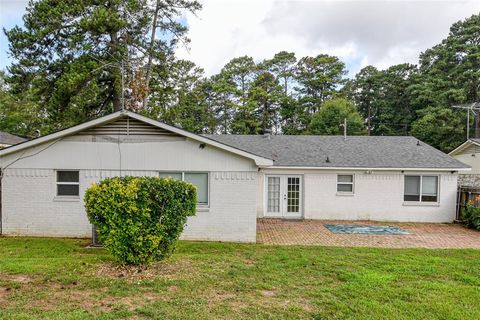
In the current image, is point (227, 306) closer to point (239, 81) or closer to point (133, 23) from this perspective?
point (133, 23)

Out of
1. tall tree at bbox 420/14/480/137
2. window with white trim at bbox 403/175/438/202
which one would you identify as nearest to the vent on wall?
window with white trim at bbox 403/175/438/202

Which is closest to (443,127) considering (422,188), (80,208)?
(422,188)

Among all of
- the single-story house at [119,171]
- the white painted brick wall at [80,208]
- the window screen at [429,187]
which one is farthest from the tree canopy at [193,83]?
the window screen at [429,187]

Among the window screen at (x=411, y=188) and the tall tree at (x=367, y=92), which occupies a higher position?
the tall tree at (x=367, y=92)

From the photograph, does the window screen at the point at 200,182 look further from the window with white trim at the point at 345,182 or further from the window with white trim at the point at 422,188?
the window with white trim at the point at 422,188

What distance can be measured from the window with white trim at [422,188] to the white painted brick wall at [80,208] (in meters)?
8.46

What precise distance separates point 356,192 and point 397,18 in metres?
9.82

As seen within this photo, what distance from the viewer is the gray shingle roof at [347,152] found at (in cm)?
1438

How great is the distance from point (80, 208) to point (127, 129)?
9.91ft

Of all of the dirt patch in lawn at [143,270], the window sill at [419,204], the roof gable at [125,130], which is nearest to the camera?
the dirt patch in lawn at [143,270]

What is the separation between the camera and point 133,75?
18.6 m

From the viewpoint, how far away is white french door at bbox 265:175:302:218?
575 inches

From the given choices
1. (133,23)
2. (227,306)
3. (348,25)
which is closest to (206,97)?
(133,23)

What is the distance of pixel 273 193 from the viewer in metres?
14.6
